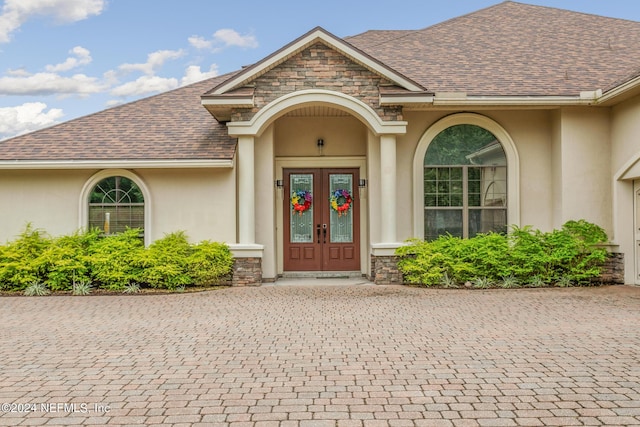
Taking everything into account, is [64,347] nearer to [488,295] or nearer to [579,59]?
[488,295]

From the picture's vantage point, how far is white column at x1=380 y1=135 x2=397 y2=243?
12.2 metres

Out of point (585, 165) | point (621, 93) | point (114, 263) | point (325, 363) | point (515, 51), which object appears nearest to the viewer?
point (325, 363)

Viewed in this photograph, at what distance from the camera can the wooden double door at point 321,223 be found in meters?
13.9

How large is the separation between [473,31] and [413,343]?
40.8 ft

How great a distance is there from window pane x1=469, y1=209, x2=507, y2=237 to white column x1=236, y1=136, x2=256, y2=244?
5003mm

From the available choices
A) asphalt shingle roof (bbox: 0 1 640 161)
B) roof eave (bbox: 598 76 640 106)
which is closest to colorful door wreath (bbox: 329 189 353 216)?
asphalt shingle roof (bbox: 0 1 640 161)

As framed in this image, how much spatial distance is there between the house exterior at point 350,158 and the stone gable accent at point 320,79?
0.03m

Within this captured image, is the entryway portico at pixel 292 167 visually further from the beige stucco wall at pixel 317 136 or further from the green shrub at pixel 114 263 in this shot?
the green shrub at pixel 114 263

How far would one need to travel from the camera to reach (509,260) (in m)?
11.8

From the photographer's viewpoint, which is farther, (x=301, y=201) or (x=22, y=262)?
(x=301, y=201)

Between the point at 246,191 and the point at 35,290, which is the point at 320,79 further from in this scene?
the point at 35,290

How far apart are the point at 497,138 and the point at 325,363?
8906 millimetres

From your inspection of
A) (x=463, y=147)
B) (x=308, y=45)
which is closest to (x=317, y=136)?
(x=308, y=45)

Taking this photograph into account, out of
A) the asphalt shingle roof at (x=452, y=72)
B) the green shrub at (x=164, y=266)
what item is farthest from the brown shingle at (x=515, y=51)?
the green shrub at (x=164, y=266)
